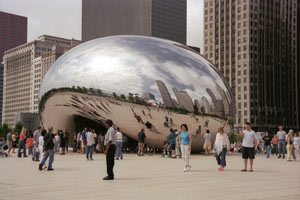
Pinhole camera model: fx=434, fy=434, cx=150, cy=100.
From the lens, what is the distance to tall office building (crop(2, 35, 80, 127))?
16425 centimetres

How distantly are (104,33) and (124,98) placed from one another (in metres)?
154

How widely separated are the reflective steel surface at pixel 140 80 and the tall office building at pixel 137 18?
12886 centimetres

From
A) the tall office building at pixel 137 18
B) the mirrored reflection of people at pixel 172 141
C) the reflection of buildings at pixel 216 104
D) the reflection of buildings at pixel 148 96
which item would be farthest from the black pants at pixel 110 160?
the tall office building at pixel 137 18

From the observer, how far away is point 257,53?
118 m

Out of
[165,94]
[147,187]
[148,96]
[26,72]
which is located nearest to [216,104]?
[165,94]

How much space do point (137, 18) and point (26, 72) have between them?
51.4 m

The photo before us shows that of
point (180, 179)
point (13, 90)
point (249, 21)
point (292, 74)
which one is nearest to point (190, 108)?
point (180, 179)

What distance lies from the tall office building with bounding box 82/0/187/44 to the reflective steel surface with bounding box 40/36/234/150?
129 meters

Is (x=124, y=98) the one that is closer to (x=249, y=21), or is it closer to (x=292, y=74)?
(x=249, y=21)

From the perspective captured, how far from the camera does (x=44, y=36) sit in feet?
636

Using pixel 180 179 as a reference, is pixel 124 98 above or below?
above

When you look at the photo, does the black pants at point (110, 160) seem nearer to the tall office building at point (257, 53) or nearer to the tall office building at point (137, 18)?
the tall office building at point (257, 53)

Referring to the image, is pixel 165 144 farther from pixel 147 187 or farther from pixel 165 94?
pixel 147 187

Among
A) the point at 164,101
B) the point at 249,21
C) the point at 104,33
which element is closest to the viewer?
the point at 164,101
